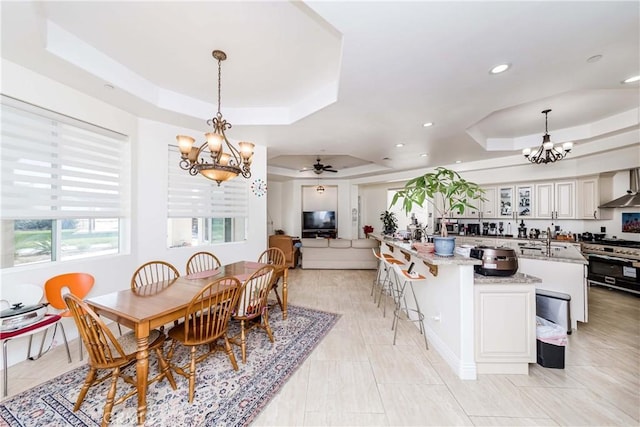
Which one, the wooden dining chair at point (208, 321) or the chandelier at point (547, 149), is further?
the chandelier at point (547, 149)

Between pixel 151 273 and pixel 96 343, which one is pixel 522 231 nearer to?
pixel 151 273

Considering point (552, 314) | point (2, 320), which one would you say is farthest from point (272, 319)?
point (552, 314)

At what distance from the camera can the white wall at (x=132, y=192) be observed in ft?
7.22

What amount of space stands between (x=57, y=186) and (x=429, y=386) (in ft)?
13.2

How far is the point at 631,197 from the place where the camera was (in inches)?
167

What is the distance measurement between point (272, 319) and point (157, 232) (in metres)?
1.99

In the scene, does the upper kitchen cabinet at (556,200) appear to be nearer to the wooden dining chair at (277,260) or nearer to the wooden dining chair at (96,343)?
the wooden dining chair at (277,260)

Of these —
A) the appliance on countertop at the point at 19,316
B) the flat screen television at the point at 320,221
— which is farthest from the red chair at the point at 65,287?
the flat screen television at the point at 320,221

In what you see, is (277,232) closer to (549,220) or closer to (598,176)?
(549,220)

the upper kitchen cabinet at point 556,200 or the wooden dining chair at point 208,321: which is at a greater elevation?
the upper kitchen cabinet at point 556,200

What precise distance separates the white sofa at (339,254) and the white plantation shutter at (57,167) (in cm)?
400

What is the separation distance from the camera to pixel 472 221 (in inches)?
260

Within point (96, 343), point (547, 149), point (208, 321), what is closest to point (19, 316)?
point (96, 343)

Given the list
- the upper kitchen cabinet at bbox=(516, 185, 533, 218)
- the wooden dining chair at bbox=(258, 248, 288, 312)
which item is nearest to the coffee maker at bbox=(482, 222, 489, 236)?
the upper kitchen cabinet at bbox=(516, 185, 533, 218)
